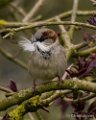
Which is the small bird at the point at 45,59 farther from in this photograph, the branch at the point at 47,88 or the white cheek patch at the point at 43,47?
the branch at the point at 47,88

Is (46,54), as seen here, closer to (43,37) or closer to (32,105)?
(43,37)

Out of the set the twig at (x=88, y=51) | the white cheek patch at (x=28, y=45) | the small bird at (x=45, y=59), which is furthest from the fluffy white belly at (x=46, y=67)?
the twig at (x=88, y=51)

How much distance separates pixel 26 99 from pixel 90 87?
39 cm

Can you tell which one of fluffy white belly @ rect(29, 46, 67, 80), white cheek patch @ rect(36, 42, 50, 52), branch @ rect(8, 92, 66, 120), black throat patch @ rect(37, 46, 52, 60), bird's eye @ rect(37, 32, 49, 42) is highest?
bird's eye @ rect(37, 32, 49, 42)

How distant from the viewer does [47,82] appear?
2709mm

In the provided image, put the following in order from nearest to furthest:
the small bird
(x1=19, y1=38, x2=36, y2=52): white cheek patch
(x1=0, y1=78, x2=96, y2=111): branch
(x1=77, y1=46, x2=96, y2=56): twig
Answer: (x1=0, y1=78, x2=96, y2=111): branch
(x1=19, y1=38, x2=36, y2=52): white cheek patch
the small bird
(x1=77, y1=46, x2=96, y2=56): twig

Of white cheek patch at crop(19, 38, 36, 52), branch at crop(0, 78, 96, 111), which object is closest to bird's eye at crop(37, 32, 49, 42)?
white cheek patch at crop(19, 38, 36, 52)

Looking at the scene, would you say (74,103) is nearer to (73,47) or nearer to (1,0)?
(73,47)

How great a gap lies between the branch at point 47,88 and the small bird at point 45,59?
0.16 metres

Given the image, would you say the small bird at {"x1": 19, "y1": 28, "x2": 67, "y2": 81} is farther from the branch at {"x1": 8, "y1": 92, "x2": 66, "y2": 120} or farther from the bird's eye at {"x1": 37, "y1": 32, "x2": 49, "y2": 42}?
the branch at {"x1": 8, "y1": 92, "x2": 66, "y2": 120}

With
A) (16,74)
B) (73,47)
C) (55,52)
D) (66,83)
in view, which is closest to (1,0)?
(73,47)

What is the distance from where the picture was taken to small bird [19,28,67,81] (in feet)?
9.18

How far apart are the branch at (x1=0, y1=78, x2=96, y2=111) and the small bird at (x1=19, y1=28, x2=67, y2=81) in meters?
0.16

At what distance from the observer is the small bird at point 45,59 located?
280 centimetres
